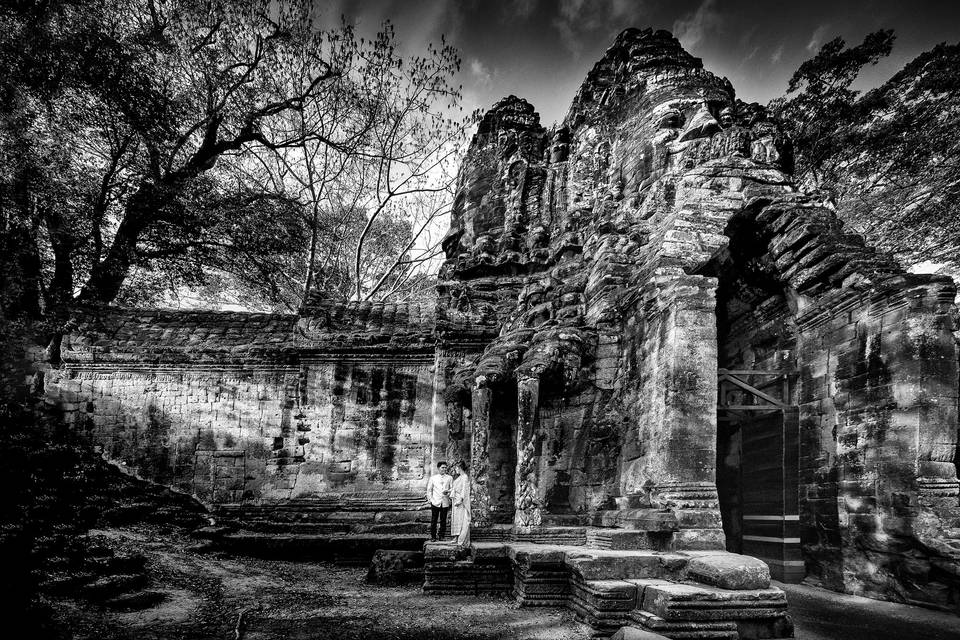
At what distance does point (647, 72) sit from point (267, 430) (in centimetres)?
1025

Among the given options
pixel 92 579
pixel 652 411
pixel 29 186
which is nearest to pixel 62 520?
pixel 92 579

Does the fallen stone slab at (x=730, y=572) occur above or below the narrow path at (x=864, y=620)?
above

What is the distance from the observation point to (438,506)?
785 cm

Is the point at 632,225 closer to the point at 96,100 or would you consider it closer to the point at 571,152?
Result: the point at 571,152

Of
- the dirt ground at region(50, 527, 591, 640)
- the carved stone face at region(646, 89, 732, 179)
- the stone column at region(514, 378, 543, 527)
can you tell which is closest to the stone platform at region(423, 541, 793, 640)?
the dirt ground at region(50, 527, 591, 640)

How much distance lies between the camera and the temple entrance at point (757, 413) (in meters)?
7.30

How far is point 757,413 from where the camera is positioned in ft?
26.2

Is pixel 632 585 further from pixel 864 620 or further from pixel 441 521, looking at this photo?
pixel 441 521

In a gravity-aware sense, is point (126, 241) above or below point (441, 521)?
above

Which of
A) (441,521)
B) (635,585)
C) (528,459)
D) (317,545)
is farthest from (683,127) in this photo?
(317,545)

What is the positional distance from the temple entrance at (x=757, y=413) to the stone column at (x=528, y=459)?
2.52 metres

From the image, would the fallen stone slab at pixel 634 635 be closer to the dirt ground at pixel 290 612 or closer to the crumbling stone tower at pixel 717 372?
the dirt ground at pixel 290 612

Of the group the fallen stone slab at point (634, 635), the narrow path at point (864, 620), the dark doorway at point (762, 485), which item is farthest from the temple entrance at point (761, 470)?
the fallen stone slab at point (634, 635)

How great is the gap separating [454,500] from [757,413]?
4453 millimetres
